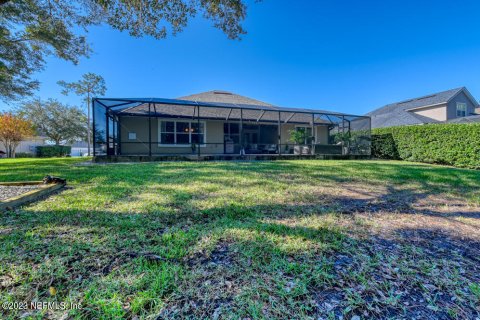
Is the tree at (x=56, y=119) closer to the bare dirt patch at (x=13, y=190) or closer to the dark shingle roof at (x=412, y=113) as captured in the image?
the bare dirt patch at (x=13, y=190)

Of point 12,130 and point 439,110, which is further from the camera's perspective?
point 439,110

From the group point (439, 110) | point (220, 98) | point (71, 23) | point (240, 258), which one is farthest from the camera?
point (439, 110)

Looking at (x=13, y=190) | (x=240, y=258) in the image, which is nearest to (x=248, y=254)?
(x=240, y=258)

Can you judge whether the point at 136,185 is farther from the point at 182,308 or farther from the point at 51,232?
the point at 182,308

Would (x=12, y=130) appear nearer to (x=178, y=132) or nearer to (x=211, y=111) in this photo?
(x=178, y=132)

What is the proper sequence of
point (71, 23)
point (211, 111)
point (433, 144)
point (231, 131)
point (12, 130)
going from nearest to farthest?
point (71, 23)
point (433, 144)
point (211, 111)
point (231, 131)
point (12, 130)

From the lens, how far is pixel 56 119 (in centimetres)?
2656

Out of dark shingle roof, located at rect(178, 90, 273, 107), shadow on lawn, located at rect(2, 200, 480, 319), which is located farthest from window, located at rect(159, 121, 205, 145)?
shadow on lawn, located at rect(2, 200, 480, 319)

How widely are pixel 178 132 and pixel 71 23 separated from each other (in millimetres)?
6964

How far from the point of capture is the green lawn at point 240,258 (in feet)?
4.13

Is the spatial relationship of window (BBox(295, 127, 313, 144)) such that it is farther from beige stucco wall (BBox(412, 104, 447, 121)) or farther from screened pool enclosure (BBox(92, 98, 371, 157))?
beige stucco wall (BBox(412, 104, 447, 121))

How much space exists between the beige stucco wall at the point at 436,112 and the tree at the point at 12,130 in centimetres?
4019

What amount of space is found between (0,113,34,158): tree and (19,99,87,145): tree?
513cm

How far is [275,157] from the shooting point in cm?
1177
